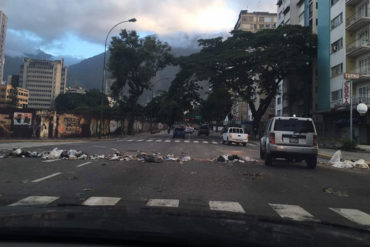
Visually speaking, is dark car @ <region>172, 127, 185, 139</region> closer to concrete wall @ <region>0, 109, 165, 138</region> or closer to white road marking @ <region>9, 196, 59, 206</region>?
concrete wall @ <region>0, 109, 165, 138</region>

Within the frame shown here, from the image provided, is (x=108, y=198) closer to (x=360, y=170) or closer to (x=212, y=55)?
(x=360, y=170)

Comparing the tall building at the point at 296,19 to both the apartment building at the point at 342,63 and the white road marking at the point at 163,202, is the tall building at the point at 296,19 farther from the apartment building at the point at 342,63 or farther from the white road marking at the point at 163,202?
the white road marking at the point at 163,202

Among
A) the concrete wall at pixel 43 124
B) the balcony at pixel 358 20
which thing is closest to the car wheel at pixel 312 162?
the concrete wall at pixel 43 124

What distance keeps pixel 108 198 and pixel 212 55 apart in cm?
3683

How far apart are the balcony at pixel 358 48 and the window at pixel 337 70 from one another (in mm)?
2310

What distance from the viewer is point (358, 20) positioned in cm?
3378

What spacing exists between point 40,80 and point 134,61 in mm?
147548

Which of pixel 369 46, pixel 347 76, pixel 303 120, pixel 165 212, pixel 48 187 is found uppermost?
pixel 369 46

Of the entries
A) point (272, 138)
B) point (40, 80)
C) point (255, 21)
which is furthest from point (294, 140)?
point (40, 80)

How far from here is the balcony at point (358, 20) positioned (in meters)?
33.5

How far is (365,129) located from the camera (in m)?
35.1

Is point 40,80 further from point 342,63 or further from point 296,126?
point 296,126

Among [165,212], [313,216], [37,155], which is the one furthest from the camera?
[37,155]

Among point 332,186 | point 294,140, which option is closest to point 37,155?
point 294,140
